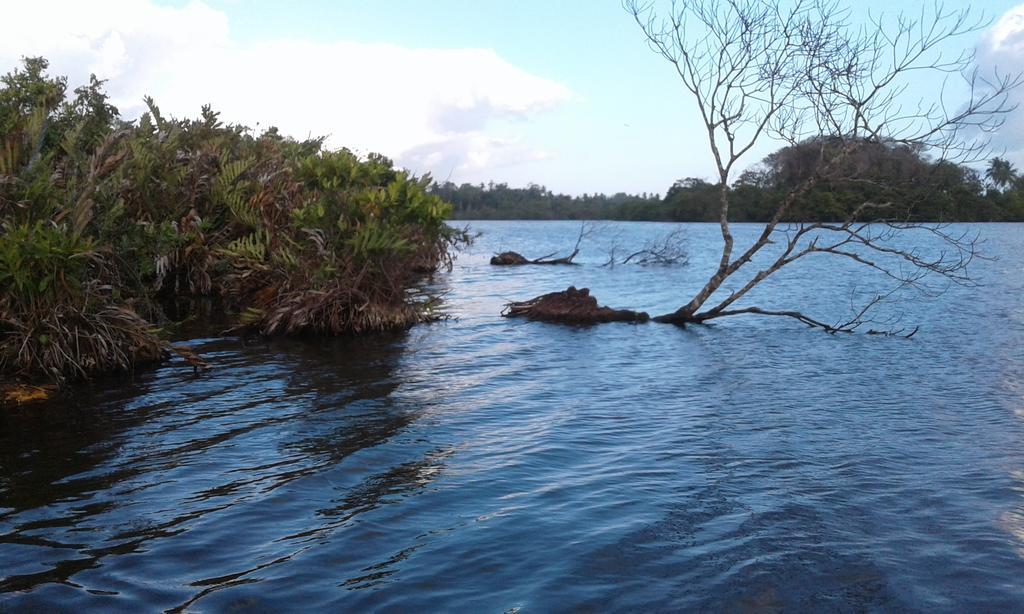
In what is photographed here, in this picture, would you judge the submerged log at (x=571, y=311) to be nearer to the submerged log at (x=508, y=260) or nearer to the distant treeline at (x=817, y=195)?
the distant treeline at (x=817, y=195)

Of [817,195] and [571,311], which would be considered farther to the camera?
[817,195]

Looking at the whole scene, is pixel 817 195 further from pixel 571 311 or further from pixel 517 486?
pixel 517 486

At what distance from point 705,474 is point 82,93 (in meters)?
17.7

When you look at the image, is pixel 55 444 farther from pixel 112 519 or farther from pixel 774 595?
pixel 774 595

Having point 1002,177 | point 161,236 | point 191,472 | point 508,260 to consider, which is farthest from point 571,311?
point 1002,177

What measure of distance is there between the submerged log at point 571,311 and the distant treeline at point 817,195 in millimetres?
4214

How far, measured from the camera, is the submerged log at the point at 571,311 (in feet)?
58.1

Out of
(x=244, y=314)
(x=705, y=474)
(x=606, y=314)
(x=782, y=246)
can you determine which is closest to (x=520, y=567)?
(x=705, y=474)

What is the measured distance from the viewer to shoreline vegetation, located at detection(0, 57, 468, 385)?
32.9 feet

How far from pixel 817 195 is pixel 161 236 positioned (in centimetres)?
3283

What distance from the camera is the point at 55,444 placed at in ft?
25.6

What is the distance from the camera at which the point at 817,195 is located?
39281 millimetres

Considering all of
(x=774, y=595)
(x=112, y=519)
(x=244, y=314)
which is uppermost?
(x=244, y=314)

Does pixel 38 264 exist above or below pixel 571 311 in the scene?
above
